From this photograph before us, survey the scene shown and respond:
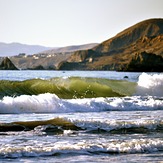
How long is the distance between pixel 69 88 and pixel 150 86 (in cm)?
851

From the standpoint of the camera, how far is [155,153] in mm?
13867

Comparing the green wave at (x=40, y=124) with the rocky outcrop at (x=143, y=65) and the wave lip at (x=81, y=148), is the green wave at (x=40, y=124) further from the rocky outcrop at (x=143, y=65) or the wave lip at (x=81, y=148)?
the rocky outcrop at (x=143, y=65)


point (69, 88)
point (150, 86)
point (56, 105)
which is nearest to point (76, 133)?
point (56, 105)

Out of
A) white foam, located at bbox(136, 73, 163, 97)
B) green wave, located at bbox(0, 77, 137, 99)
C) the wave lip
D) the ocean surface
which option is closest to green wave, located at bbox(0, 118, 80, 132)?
the ocean surface

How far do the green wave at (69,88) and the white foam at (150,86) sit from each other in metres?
0.62

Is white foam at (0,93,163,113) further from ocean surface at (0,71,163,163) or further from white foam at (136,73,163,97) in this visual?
white foam at (136,73,163,97)

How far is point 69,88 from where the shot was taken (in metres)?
36.3

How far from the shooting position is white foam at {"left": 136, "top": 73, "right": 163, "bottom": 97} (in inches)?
1626

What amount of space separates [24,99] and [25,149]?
11386 millimetres

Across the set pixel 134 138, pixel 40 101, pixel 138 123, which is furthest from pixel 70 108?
Answer: pixel 134 138

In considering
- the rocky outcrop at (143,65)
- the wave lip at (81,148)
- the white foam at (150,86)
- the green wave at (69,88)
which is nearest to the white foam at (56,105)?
the green wave at (69,88)

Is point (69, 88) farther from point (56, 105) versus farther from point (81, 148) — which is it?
point (81, 148)

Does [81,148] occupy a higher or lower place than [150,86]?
lower

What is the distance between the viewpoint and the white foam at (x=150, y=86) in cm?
4131
